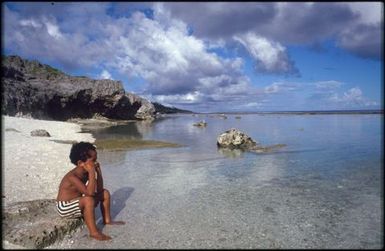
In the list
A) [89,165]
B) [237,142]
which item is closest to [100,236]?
[89,165]

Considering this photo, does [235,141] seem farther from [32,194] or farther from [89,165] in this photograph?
[89,165]

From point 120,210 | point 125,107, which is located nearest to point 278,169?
point 120,210

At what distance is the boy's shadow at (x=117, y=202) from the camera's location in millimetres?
9389

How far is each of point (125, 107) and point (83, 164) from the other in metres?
74.8

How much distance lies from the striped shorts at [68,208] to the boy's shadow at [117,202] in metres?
0.84

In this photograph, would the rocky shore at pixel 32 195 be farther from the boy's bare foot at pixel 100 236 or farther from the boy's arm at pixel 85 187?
the boy's arm at pixel 85 187

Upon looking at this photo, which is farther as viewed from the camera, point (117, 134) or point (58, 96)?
point (58, 96)

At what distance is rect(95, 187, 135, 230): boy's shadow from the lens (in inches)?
370

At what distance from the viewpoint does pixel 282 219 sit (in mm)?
9398

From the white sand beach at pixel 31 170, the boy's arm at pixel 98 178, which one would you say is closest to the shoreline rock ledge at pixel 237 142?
the white sand beach at pixel 31 170

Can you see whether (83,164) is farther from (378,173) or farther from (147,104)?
(147,104)

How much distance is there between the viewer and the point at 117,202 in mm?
11078

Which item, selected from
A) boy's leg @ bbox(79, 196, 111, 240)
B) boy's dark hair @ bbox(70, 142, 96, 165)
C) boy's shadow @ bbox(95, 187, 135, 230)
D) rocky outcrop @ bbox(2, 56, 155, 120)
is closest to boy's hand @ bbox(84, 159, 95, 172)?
boy's dark hair @ bbox(70, 142, 96, 165)

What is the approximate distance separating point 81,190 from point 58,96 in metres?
62.9
